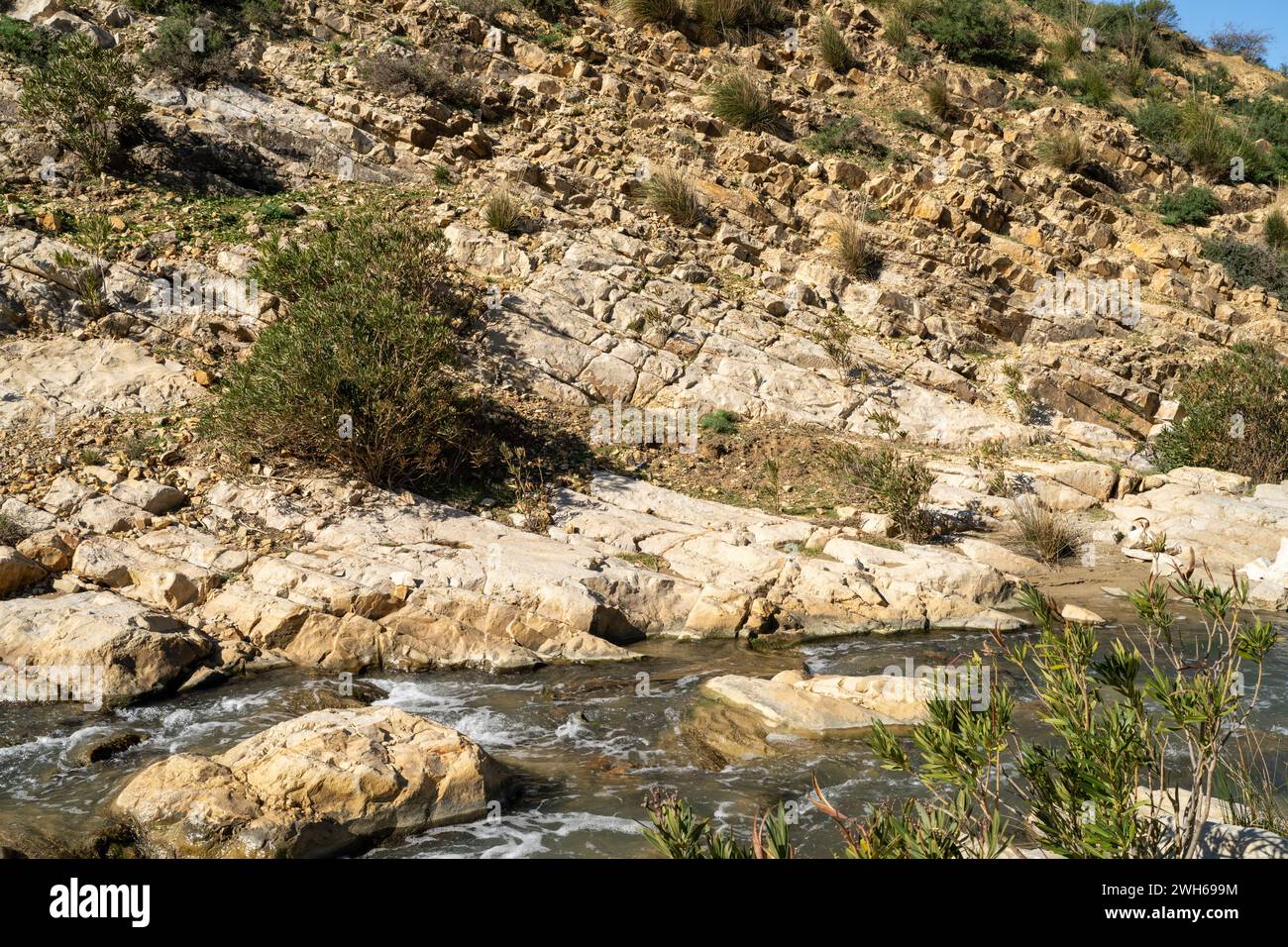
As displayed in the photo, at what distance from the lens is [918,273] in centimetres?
1482

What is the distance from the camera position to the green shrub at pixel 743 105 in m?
17.1

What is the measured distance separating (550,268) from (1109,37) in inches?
835

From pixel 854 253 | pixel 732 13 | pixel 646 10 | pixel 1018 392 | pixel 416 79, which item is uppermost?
pixel 732 13

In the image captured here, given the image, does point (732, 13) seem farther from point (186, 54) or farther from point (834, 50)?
point (186, 54)

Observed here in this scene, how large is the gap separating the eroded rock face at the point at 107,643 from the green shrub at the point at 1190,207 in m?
19.9

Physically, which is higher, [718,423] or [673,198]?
[673,198]

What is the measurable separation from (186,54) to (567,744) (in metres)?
14.8

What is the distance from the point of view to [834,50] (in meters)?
19.9

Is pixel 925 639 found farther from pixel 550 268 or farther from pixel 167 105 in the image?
pixel 167 105

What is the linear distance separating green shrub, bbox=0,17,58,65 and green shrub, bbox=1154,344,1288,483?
18.3m

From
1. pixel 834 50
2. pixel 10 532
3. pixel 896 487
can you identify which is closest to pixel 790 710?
pixel 896 487

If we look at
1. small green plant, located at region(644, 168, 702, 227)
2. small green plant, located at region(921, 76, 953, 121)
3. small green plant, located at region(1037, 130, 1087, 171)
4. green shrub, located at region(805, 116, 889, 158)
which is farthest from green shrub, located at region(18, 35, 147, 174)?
small green plant, located at region(1037, 130, 1087, 171)

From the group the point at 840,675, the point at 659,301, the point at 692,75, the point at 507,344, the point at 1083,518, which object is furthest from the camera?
the point at 692,75
